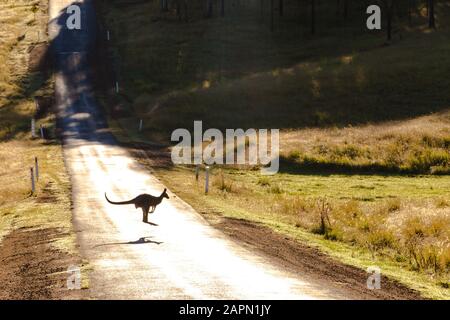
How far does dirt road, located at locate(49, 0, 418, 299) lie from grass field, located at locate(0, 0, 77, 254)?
0.84 meters

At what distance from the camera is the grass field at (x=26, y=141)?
922 inches

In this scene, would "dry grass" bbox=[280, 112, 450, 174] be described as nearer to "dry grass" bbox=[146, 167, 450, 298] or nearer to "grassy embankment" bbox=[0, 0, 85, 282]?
"dry grass" bbox=[146, 167, 450, 298]

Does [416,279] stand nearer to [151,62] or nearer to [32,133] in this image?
[32,133]

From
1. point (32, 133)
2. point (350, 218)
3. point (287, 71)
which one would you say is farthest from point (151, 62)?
point (350, 218)

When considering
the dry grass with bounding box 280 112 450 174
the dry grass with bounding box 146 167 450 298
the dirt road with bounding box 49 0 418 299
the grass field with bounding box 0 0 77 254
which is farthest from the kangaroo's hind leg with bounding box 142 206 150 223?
the dry grass with bounding box 280 112 450 174

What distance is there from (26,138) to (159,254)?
34.8 meters

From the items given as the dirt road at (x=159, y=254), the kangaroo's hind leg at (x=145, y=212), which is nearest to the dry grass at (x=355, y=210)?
the dirt road at (x=159, y=254)

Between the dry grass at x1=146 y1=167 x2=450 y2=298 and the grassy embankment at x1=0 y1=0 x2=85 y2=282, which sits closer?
the dry grass at x1=146 y1=167 x2=450 y2=298

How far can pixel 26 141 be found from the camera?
4797 centimetres

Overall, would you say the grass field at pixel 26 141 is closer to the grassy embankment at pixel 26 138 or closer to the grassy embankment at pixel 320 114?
the grassy embankment at pixel 26 138

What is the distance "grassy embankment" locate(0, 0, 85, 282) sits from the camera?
2334cm

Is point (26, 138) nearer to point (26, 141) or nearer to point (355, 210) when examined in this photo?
point (26, 141)

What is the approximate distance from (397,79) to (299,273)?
4371 centimetres

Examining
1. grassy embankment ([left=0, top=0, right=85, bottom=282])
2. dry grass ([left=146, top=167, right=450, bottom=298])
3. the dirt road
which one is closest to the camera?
the dirt road
